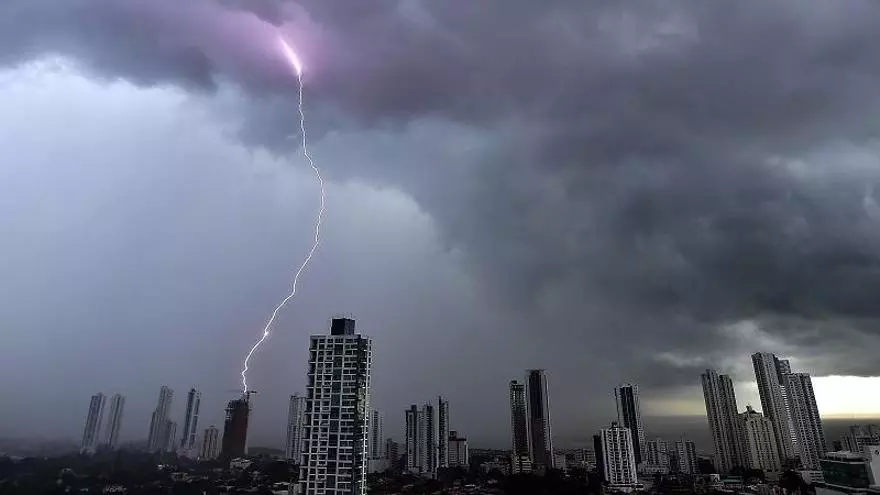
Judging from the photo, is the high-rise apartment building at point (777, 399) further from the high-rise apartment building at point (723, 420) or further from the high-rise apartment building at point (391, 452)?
the high-rise apartment building at point (391, 452)

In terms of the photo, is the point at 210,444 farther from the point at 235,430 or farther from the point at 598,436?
the point at 598,436

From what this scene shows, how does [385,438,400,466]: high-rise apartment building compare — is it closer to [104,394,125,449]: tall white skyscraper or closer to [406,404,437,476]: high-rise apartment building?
[406,404,437,476]: high-rise apartment building

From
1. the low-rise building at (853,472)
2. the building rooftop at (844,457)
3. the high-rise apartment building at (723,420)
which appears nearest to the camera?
the low-rise building at (853,472)

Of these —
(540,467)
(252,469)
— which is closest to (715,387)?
(540,467)

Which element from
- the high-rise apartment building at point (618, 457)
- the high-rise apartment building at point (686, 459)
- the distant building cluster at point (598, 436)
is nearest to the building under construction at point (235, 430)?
the distant building cluster at point (598, 436)

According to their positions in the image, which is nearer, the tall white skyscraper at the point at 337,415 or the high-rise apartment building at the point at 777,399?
the tall white skyscraper at the point at 337,415

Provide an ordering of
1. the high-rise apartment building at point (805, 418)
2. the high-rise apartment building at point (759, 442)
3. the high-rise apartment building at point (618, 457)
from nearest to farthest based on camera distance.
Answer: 1. the high-rise apartment building at point (618, 457)
2. the high-rise apartment building at point (805, 418)
3. the high-rise apartment building at point (759, 442)
